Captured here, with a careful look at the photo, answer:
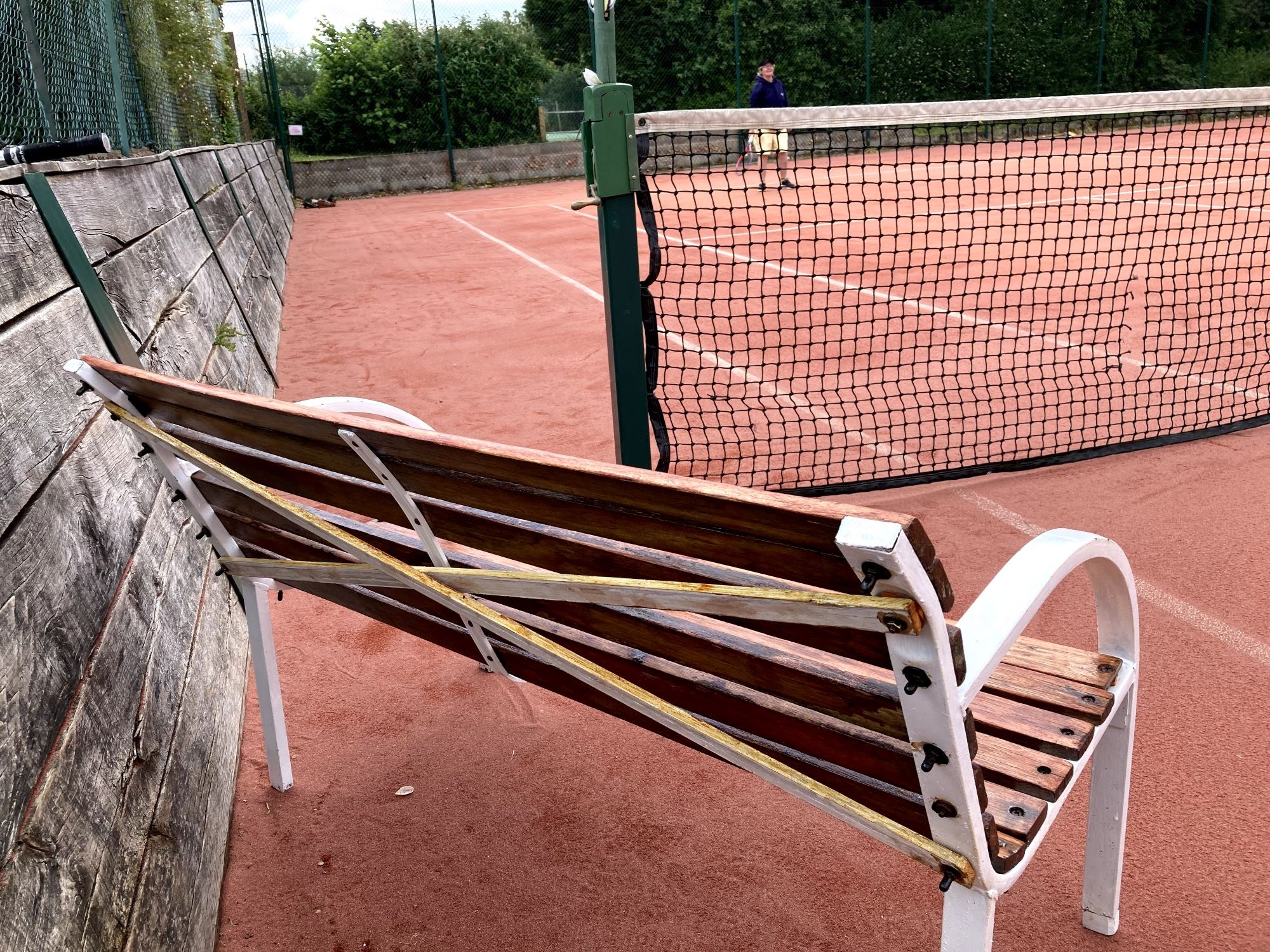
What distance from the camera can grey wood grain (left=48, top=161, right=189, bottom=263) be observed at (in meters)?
3.06

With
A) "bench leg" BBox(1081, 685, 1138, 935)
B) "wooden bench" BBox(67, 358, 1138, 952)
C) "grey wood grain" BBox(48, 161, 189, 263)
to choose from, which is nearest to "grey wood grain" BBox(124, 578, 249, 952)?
"wooden bench" BBox(67, 358, 1138, 952)

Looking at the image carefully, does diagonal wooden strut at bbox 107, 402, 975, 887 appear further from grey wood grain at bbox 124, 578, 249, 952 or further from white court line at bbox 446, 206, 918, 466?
white court line at bbox 446, 206, 918, 466

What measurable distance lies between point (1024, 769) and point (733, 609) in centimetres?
74

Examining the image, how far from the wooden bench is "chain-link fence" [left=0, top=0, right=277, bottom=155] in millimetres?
1865

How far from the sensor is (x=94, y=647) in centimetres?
196

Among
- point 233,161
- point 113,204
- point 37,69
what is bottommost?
→ point 233,161

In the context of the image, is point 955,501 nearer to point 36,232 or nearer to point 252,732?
point 252,732

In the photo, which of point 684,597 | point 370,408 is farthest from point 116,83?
point 684,597

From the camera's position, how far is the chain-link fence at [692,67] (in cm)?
2314

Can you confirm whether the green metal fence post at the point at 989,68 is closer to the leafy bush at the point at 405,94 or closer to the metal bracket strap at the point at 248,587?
the leafy bush at the point at 405,94

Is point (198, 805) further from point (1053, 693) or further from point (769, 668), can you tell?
point (1053, 693)

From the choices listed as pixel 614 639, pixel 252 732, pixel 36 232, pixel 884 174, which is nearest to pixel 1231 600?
pixel 614 639

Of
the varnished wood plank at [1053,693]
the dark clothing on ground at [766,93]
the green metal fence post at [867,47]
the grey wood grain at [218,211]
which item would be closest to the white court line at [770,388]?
the grey wood grain at [218,211]

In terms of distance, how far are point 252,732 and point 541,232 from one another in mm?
12132
